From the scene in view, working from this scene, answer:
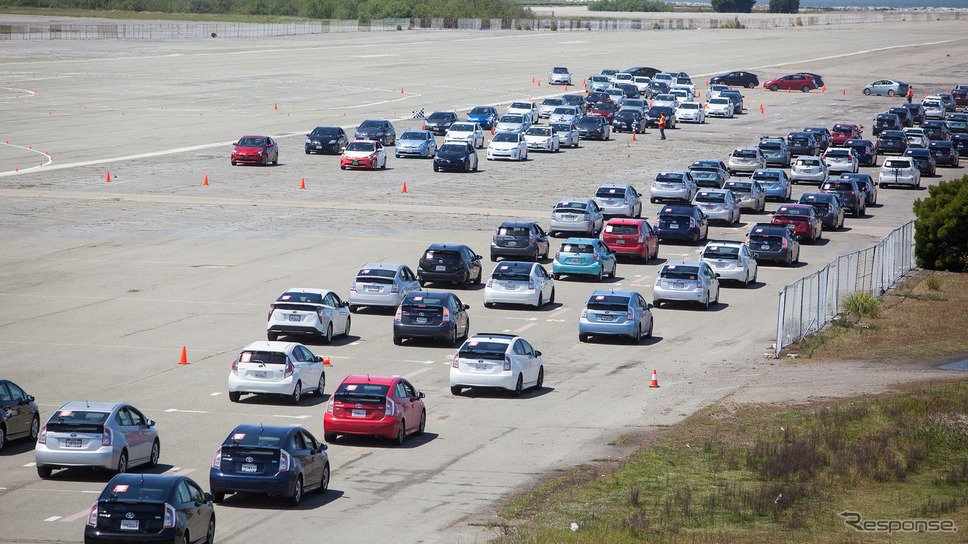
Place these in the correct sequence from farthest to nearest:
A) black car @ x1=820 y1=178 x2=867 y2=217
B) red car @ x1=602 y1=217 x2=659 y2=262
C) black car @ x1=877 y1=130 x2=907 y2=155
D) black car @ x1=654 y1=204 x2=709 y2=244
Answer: black car @ x1=877 y1=130 x2=907 y2=155 → black car @ x1=820 y1=178 x2=867 y2=217 → black car @ x1=654 y1=204 x2=709 y2=244 → red car @ x1=602 y1=217 x2=659 y2=262

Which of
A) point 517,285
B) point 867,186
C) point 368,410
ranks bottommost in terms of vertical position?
point 517,285

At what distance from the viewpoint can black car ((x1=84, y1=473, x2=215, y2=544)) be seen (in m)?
17.2

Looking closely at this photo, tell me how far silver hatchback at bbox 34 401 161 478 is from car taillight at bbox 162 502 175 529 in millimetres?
4692

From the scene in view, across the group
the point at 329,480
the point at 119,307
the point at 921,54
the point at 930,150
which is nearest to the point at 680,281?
the point at 119,307

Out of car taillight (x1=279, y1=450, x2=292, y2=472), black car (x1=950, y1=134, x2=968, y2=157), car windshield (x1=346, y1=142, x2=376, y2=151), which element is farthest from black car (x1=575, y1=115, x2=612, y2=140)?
car taillight (x1=279, y1=450, x2=292, y2=472)

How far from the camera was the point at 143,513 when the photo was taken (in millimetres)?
17328

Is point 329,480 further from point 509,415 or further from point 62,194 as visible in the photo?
point 62,194

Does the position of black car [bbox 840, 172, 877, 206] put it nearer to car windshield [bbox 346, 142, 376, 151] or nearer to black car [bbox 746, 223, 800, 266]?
black car [bbox 746, 223, 800, 266]

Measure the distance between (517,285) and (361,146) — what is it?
33.7 meters

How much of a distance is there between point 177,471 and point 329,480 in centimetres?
259

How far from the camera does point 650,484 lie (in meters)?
21.9

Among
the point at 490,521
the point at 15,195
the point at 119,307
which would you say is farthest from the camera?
the point at 15,195

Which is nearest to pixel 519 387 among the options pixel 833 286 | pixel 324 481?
pixel 324 481

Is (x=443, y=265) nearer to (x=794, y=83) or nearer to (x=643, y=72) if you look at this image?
(x=643, y=72)
